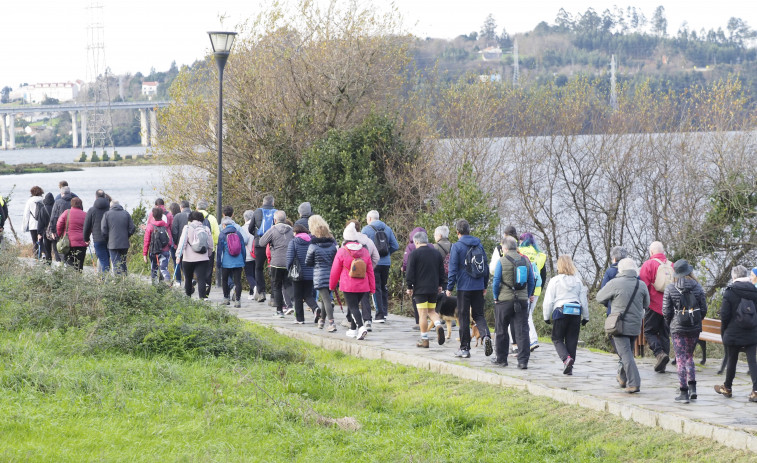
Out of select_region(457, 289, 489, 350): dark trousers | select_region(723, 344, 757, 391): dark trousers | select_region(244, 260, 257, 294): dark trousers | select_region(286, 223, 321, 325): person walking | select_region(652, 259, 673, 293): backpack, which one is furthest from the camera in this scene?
select_region(244, 260, 257, 294): dark trousers

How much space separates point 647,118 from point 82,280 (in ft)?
74.8

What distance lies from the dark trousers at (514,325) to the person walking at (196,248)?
6279 mm

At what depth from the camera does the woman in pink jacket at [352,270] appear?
1306 cm

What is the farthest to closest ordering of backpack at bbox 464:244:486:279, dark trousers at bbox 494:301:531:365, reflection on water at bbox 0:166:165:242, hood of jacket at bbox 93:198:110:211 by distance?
reflection on water at bbox 0:166:165:242 → hood of jacket at bbox 93:198:110:211 → backpack at bbox 464:244:486:279 → dark trousers at bbox 494:301:531:365

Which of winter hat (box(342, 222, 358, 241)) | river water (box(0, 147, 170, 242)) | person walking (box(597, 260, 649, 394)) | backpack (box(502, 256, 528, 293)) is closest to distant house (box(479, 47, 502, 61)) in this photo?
river water (box(0, 147, 170, 242))

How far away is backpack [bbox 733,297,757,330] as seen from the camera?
946 cm

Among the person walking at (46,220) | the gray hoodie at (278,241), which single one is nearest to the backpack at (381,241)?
the gray hoodie at (278,241)

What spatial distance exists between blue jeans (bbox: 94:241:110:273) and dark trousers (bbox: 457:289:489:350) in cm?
893

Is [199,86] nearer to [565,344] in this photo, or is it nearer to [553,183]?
[553,183]

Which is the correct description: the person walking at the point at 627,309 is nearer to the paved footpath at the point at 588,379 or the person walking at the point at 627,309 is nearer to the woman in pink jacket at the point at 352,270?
the paved footpath at the point at 588,379

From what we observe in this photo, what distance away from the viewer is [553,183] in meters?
32.2

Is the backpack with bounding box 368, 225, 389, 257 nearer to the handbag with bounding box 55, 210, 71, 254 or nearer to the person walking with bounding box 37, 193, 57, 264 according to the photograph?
the handbag with bounding box 55, 210, 71, 254

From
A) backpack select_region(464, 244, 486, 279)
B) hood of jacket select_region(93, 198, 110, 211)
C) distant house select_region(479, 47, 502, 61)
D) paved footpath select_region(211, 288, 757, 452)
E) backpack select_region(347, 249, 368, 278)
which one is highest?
distant house select_region(479, 47, 502, 61)

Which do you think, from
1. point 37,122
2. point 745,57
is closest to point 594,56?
point 745,57
